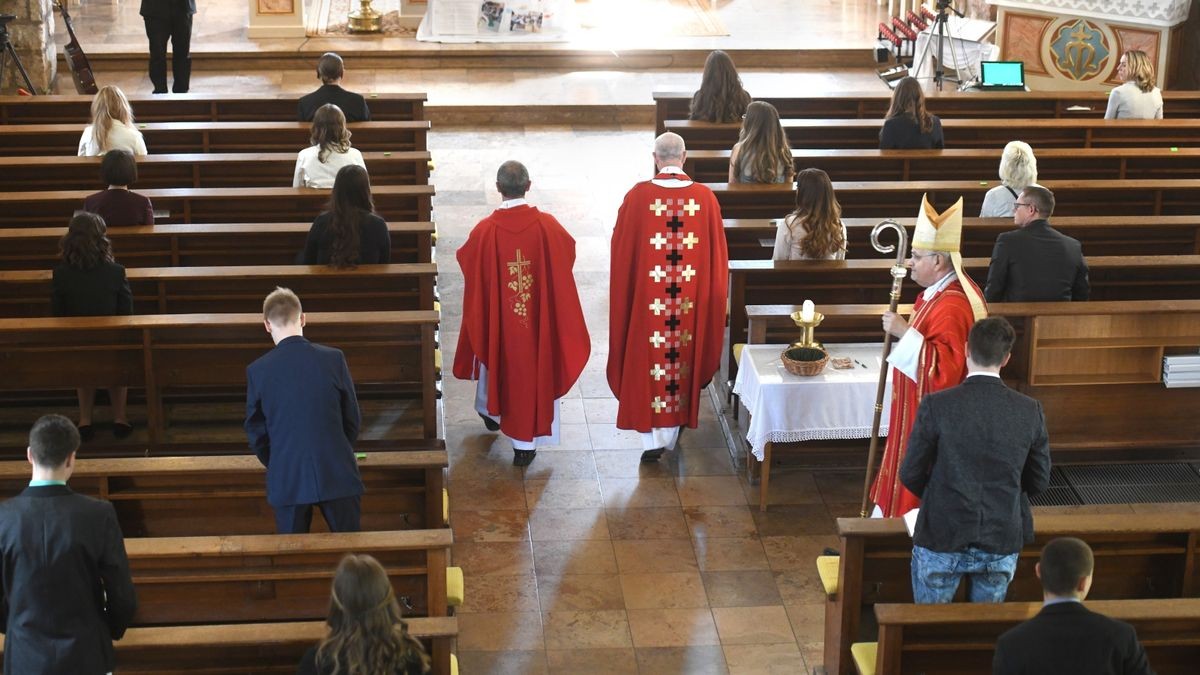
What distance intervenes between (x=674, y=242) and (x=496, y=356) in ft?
3.17

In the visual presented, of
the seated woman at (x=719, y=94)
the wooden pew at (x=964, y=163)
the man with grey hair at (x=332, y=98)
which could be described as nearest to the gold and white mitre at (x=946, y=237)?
the wooden pew at (x=964, y=163)

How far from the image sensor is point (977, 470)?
4.33 meters

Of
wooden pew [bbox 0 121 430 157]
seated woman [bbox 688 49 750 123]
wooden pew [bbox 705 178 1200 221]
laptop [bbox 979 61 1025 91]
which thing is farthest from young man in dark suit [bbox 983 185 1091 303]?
laptop [bbox 979 61 1025 91]

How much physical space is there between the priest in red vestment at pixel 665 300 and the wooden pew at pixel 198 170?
257cm

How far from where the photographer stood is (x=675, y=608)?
5762 mm

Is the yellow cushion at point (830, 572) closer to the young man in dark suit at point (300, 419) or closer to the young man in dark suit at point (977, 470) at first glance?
the young man in dark suit at point (977, 470)

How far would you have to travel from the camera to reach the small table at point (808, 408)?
641 cm

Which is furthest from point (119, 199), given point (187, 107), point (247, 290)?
point (187, 107)

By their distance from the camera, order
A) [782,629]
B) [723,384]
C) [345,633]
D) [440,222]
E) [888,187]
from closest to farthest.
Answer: [345,633], [782,629], [723,384], [888,187], [440,222]

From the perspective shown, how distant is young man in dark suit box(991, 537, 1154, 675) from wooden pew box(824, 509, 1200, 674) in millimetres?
974

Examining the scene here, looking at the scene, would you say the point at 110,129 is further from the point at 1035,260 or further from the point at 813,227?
the point at 1035,260

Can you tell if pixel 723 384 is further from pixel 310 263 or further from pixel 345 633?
pixel 345 633

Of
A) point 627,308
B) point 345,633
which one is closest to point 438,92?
point 627,308

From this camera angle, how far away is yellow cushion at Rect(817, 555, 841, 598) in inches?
193
